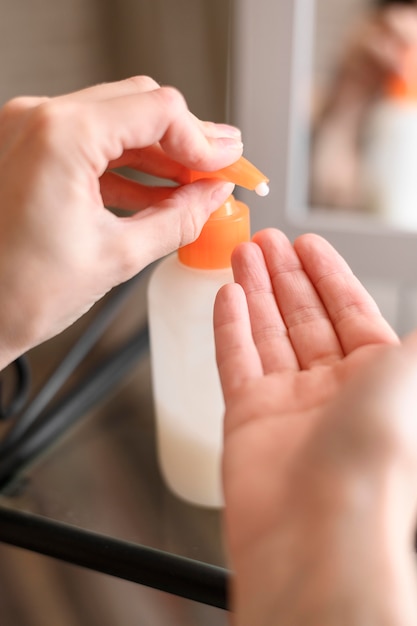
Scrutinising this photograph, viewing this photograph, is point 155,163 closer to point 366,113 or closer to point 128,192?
point 128,192

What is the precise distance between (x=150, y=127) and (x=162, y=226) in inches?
2.0

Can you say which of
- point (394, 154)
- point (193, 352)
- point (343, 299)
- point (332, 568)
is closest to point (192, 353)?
point (193, 352)

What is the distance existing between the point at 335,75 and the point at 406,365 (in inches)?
17.5

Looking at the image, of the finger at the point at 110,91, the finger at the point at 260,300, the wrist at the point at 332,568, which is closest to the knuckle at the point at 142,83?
the finger at the point at 110,91

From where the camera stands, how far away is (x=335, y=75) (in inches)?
25.3

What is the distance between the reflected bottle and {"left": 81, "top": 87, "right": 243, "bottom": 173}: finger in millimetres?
32

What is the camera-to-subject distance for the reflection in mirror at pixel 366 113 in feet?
2.03

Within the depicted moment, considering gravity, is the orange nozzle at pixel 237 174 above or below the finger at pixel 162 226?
above

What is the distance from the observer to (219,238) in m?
0.42

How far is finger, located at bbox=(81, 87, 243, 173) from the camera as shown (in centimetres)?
33

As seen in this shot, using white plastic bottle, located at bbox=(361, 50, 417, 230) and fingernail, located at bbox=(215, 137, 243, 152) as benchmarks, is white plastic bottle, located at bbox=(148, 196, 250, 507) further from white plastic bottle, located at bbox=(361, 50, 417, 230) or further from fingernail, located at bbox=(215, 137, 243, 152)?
white plastic bottle, located at bbox=(361, 50, 417, 230)

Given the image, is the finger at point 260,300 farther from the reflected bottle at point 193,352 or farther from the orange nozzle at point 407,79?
the orange nozzle at point 407,79

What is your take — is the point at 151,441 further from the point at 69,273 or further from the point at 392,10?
the point at 392,10

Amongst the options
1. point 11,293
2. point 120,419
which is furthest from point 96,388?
point 11,293
